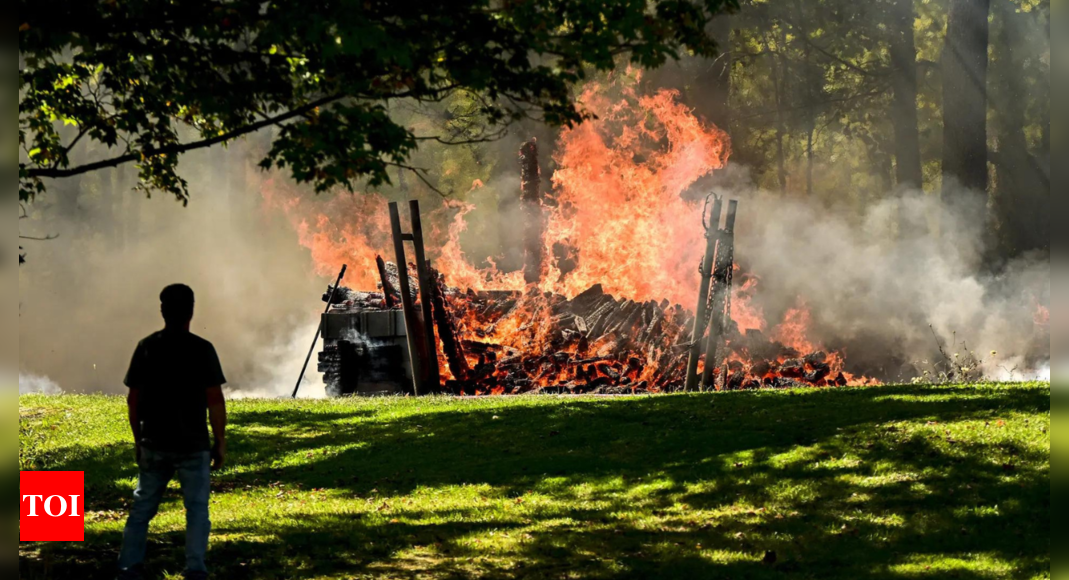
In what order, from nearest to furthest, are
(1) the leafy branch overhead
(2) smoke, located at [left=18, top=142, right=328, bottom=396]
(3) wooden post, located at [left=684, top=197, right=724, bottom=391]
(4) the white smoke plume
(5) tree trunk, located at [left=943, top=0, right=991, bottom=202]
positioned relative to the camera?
1. (1) the leafy branch overhead
2. (3) wooden post, located at [left=684, top=197, right=724, bottom=391]
3. (5) tree trunk, located at [left=943, top=0, right=991, bottom=202]
4. (4) the white smoke plume
5. (2) smoke, located at [left=18, top=142, right=328, bottom=396]

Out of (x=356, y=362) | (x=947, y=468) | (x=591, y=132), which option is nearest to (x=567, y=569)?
(x=947, y=468)

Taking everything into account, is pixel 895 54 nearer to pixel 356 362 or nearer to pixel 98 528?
pixel 356 362

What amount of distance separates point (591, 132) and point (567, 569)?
29.2 m

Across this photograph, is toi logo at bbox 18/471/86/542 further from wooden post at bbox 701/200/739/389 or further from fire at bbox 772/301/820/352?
fire at bbox 772/301/820/352

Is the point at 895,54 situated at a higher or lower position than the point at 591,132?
higher

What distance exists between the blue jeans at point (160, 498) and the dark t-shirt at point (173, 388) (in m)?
0.08

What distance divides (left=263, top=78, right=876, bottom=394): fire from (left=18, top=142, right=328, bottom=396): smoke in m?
3.82

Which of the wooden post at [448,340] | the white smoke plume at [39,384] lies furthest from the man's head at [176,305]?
the white smoke plume at [39,384]

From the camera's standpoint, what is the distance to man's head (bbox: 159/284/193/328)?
6.70 m

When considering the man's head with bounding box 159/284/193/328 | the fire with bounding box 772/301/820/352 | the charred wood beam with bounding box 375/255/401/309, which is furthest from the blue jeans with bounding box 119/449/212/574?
the fire with bounding box 772/301/820/352

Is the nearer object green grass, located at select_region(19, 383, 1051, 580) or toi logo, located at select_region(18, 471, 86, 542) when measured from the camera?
green grass, located at select_region(19, 383, 1051, 580)

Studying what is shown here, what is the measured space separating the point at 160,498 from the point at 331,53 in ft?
11.7

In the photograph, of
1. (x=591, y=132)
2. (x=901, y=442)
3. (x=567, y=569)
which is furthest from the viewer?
(x=591, y=132)

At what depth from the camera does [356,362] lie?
22.2 meters
